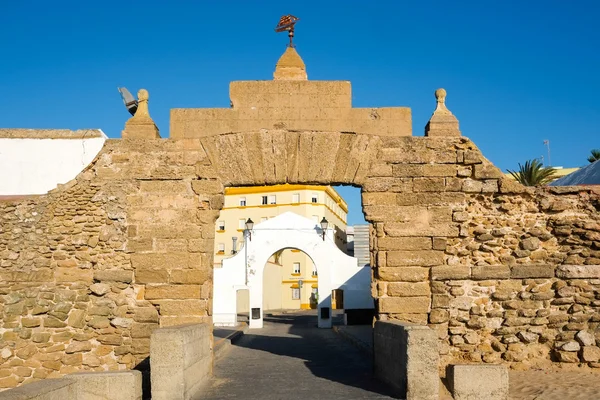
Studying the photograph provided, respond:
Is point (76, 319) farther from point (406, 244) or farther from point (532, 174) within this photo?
point (532, 174)

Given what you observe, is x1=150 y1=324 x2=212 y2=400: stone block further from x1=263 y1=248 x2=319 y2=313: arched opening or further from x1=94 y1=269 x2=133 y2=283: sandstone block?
x1=263 y1=248 x2=319 y2=313: arched opening

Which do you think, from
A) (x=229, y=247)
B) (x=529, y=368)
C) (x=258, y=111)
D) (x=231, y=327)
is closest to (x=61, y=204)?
(x=258, y=111)

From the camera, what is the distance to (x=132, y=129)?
9062 mm

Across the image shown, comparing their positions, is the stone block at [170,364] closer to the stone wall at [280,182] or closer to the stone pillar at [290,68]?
the stone wall at [280,182]

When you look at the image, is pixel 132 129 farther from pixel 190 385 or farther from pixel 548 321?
pixel 548 321

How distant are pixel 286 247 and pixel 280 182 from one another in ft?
49.5

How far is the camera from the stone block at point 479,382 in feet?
22.2

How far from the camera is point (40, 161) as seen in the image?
17.9 meters

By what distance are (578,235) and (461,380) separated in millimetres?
3104

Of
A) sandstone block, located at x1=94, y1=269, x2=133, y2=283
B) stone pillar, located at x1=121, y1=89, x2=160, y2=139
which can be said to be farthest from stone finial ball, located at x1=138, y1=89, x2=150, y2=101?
sandstone block, located at x1=94, y1=269, x2=133, y2=283

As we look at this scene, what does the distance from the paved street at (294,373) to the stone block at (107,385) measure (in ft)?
3.04

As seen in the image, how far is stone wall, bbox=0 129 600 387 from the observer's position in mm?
8562

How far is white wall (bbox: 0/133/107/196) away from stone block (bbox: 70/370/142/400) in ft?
40.1

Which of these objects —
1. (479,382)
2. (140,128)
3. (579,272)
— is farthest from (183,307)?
(579,272)
